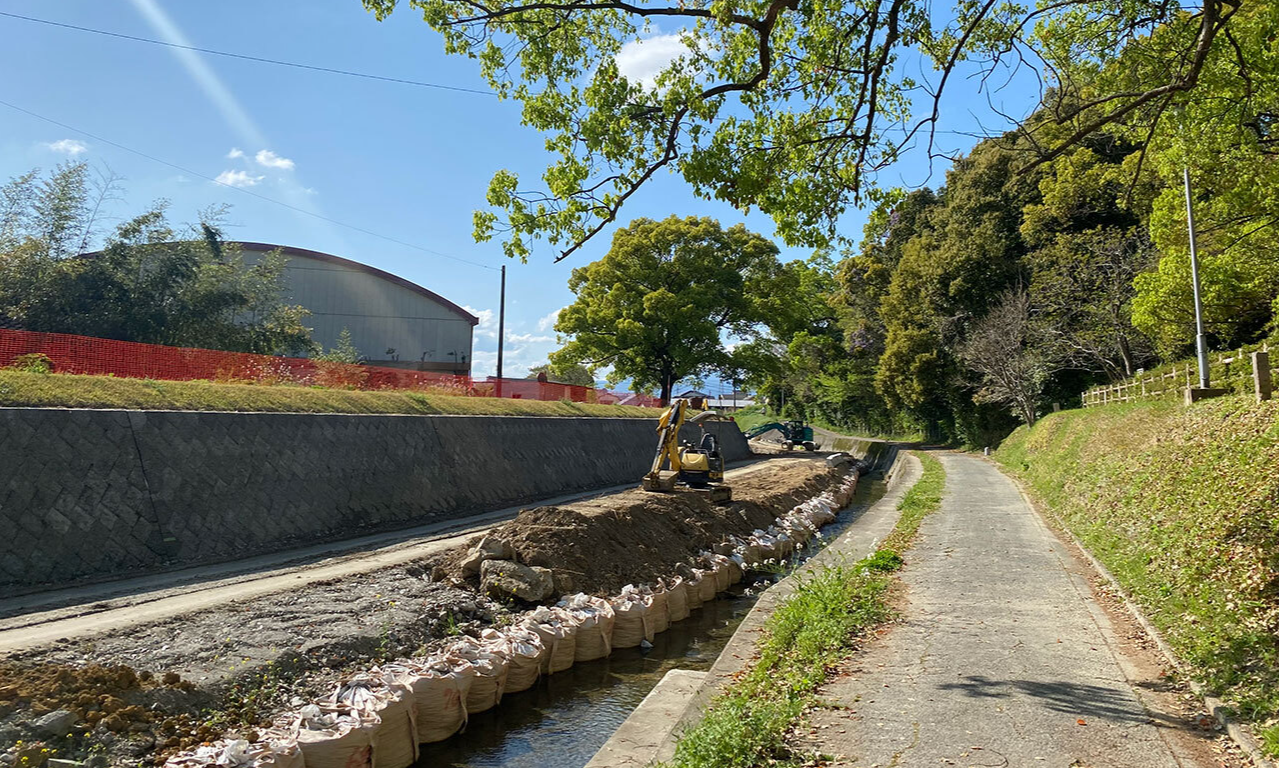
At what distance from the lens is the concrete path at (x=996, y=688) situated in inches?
194

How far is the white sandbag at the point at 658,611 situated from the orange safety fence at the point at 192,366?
12.2 meters

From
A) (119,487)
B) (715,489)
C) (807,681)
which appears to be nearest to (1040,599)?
(807,681)

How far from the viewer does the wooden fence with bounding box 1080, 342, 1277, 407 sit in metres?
14.0

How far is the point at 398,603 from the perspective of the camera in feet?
30.6

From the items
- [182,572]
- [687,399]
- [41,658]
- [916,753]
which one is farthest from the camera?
[687,399]

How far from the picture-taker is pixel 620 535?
12898mm

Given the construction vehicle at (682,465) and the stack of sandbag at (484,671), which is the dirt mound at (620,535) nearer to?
the construction vehicle at (682,465)

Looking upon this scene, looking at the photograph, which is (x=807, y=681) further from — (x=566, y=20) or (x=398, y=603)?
(x=566, y=20)

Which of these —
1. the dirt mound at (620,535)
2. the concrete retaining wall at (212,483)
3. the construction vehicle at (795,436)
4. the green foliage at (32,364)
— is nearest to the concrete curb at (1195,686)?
the dirt mound at (620,535)

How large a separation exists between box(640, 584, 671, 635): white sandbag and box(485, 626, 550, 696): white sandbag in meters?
2.17

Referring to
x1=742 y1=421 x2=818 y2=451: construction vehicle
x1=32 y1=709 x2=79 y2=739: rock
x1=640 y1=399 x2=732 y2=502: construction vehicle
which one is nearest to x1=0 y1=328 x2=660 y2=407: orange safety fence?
x1=640 y1=399 x2=732 y2=502: construction vehicle

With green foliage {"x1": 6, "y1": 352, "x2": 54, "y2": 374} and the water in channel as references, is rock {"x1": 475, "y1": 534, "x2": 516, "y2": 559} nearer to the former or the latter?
the water in channel

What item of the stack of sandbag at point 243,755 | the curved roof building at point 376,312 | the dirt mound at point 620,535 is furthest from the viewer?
the curved roof building at point 376,312

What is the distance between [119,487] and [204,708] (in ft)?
24.3
